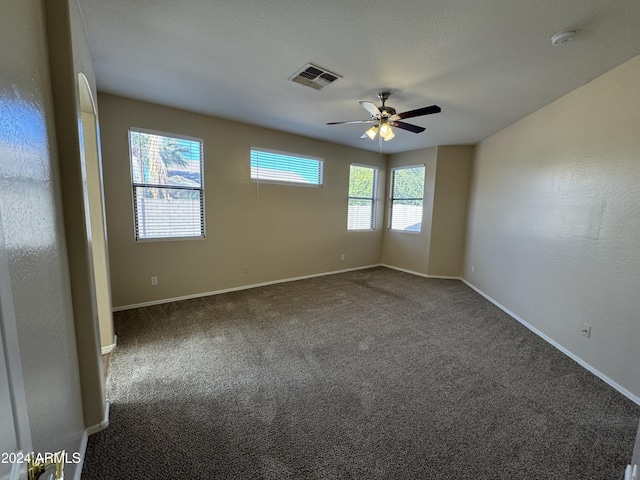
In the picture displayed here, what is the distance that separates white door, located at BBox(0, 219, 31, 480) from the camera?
45 cm

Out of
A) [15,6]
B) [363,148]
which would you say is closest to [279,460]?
[15,6]

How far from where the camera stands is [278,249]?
15.5ft

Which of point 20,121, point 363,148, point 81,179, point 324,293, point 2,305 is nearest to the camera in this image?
point 2,305

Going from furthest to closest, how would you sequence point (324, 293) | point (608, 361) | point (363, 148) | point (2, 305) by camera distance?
point (363, 148), point (324, 293), point (608, 361), point (2, 305)

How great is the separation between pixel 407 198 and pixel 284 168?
287 centimetres

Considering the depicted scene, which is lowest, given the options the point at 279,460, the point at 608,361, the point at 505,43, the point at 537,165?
the point at 279,460

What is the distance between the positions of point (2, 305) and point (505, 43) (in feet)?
9.52

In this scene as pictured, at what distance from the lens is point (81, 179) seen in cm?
143

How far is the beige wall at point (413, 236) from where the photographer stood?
5.34 metres

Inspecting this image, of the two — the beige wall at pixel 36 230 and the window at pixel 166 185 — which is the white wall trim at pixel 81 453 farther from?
the window at pixel 166 185

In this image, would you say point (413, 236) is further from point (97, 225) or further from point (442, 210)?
point (97, 225)

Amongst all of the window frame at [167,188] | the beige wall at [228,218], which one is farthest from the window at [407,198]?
the window frame at [167,188]

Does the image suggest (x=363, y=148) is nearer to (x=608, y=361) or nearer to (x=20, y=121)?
(x=608, y=361)

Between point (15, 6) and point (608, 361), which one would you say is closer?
point (15, 6)
